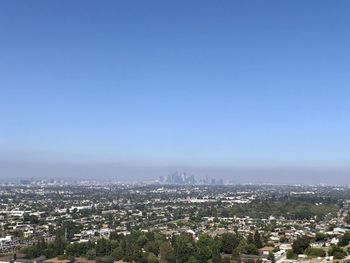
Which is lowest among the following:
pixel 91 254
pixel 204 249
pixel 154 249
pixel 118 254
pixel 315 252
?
pixel 91 254

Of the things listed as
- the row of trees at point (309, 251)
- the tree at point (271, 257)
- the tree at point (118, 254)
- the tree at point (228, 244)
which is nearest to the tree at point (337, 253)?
the row of trees at point (309, 251)

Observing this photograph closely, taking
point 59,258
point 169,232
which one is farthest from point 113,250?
point 169,232

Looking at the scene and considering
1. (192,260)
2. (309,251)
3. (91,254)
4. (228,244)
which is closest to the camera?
(192,260)

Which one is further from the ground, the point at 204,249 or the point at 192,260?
the point at 204,249

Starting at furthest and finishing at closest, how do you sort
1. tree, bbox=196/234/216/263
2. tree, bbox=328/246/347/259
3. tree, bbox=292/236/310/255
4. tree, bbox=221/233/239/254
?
tree, bbox=221/233/239/254 < tree, bbox=292/236/310/255 < tree, bbox=328/246/347/259 < tree, bbox=196/234/216/263

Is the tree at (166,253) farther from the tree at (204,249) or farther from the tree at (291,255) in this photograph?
the tree at (291,255)

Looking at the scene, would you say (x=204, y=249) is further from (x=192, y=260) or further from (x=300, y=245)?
(x=300, y=245)

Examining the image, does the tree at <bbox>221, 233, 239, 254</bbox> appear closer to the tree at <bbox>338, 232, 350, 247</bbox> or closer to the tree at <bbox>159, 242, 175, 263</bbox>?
the tree at <bbox>159, 242, 175, 263</bbox>

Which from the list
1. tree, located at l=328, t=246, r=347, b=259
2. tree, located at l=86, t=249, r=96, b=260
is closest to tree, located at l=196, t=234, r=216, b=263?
tree, located at l=86, t=249, r=96, b=260

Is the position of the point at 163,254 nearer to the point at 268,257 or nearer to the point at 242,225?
the point at 268,257

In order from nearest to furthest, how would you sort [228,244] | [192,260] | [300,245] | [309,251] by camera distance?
A: [192,260] → [309,251] → [300,245] → [228,244]

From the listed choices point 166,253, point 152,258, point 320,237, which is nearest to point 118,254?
point 152,258
